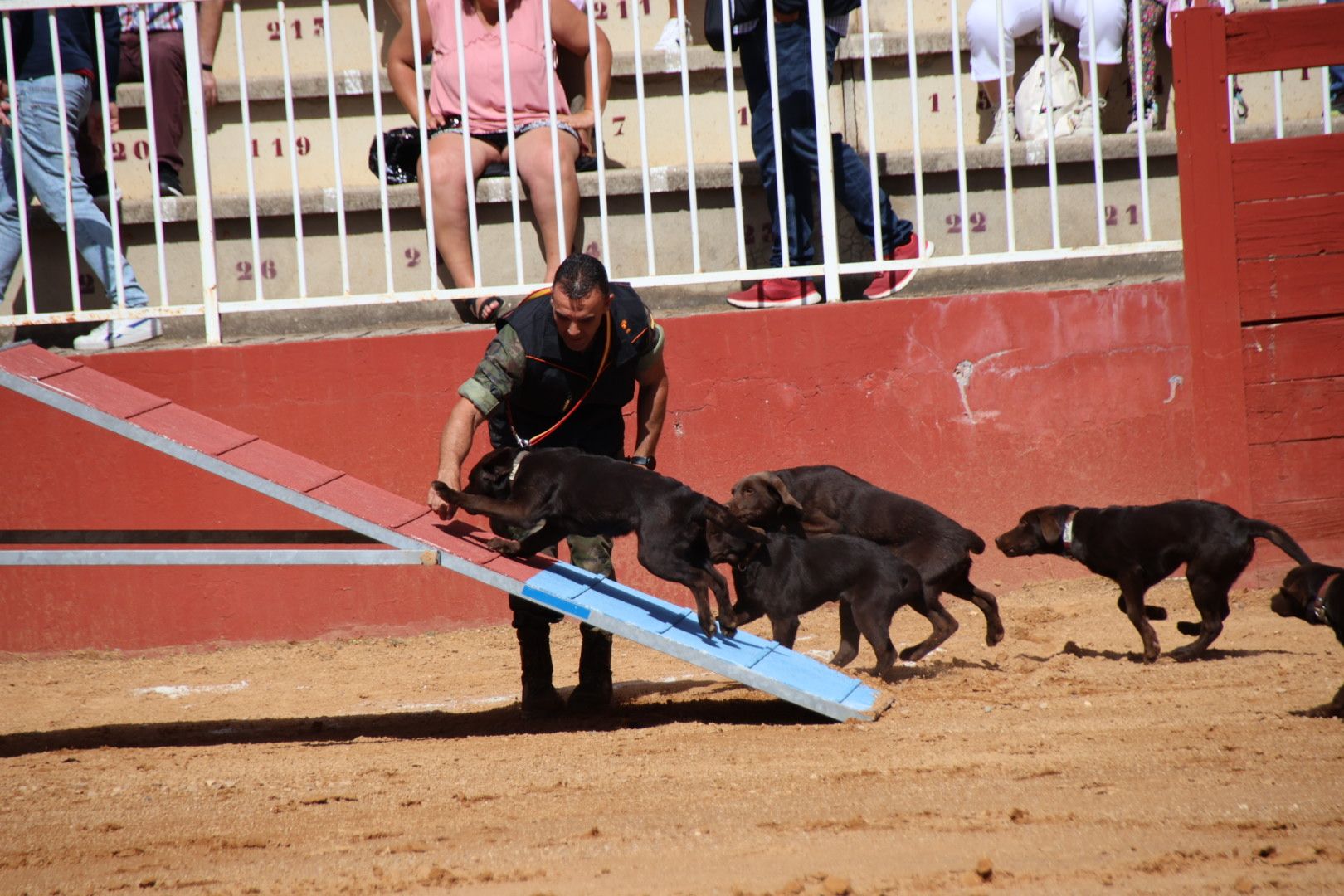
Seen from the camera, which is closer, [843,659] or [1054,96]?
[843,659]

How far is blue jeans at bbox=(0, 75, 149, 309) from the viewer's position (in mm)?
7219

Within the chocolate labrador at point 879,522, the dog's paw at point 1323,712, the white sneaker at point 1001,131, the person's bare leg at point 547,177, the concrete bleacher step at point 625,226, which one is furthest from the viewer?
the concrete bleacher step at point 625,226

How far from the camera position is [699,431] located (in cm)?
719

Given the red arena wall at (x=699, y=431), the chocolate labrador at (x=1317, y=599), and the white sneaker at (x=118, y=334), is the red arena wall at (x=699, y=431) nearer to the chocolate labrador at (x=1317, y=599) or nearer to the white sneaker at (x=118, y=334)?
the white sneaker at (x=118, y=334)

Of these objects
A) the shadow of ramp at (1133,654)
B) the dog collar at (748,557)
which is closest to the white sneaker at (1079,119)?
the shadow of ramp at (1133,654)

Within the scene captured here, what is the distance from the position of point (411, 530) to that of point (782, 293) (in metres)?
3.22

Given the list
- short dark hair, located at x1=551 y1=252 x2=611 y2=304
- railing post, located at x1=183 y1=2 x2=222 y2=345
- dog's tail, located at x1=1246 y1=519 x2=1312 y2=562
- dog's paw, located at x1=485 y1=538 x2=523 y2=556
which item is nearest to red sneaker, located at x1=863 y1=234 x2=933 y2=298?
dog's tail, located at x1=1246 y1=519 x2=1312 y2=562

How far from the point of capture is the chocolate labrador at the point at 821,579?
18.7 feet

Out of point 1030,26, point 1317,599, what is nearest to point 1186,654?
point 1317,599

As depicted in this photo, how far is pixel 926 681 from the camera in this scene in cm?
567

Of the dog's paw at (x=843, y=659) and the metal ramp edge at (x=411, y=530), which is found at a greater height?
the metal ramp edge at (x=411, y=530)

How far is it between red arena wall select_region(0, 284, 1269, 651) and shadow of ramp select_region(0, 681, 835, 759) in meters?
1.38

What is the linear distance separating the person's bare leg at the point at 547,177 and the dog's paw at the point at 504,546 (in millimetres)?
2671

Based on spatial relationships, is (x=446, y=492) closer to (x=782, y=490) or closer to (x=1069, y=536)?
(x=782, y=490)
